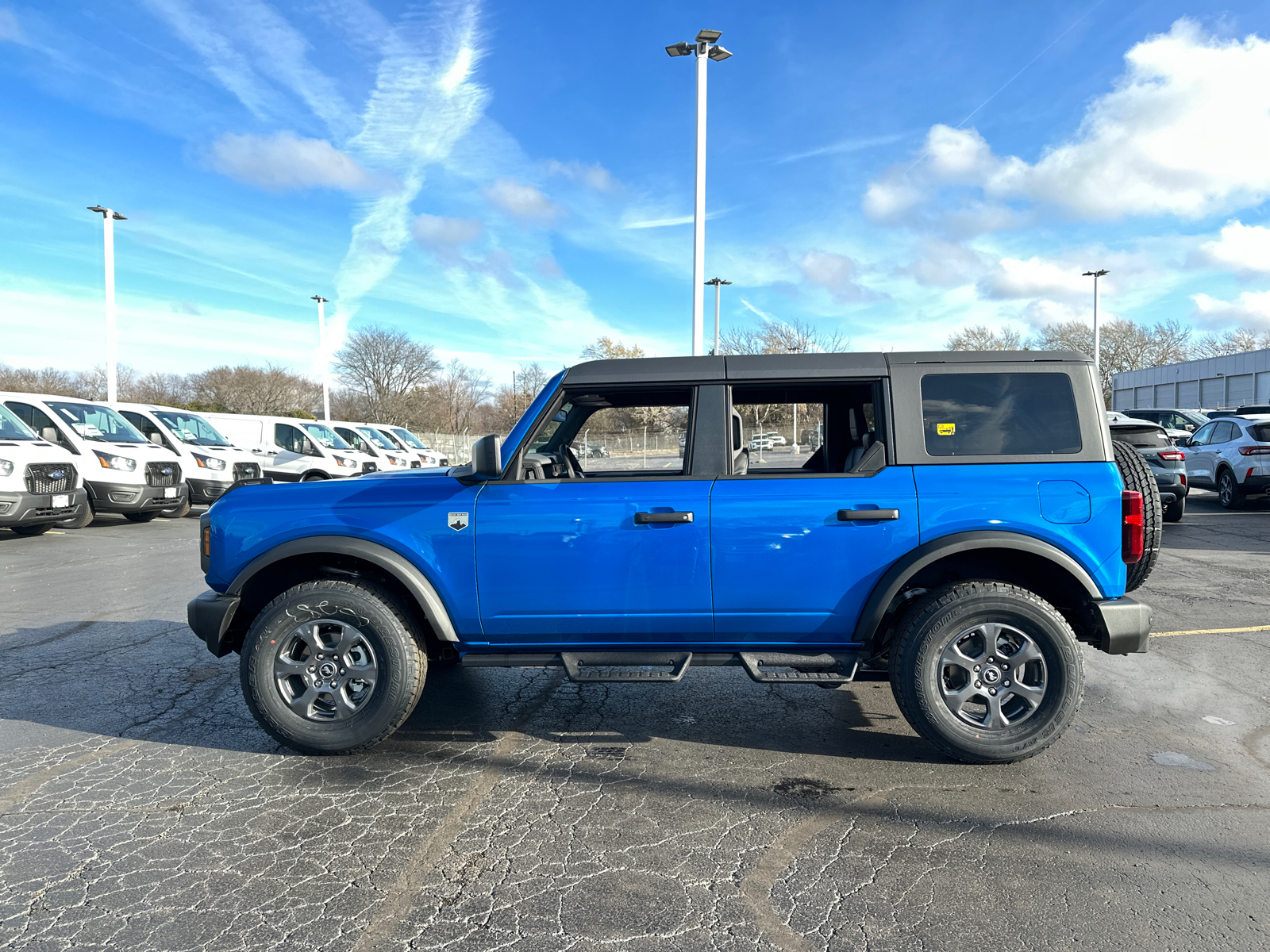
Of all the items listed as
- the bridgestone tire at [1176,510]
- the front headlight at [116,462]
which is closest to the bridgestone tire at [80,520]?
the front headlight at [116,462]

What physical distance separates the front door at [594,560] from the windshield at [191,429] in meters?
14.1

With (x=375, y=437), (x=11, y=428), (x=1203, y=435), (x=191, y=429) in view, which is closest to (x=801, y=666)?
(x=11, y=428)

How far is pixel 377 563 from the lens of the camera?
12.6ft

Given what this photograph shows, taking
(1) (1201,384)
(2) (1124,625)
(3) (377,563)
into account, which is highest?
(1) (1201,384)

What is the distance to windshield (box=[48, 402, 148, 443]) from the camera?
42.6 feet

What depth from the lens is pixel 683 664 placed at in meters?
3.78

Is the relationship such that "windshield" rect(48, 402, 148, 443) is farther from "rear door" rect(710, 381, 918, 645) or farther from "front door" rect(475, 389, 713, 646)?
"rear door" rect(710, 381, 918, 645)

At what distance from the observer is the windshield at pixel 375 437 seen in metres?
21.9

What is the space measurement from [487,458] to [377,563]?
72cm

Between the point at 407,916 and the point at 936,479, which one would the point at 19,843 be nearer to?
the point at 407,916

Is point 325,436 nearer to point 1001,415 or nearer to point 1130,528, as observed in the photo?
point 1001,415

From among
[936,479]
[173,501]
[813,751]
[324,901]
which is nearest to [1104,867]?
[813,751]

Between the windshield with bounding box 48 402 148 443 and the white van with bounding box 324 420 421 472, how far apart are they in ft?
19.4

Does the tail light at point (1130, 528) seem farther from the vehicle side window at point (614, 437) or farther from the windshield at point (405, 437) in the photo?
the windshield at point (405, 437)
